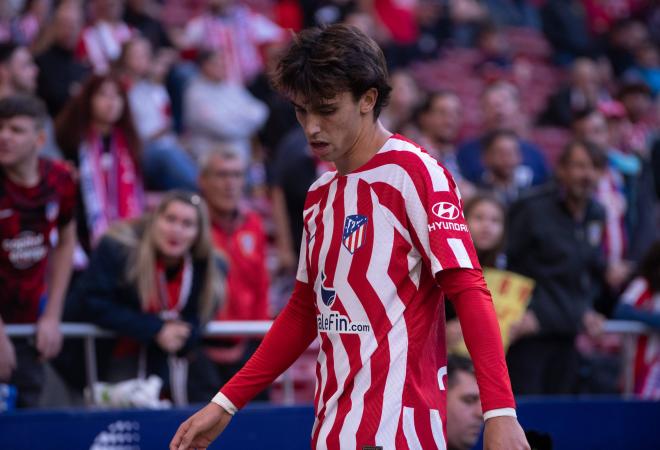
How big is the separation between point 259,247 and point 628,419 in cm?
255

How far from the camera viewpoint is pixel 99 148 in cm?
781

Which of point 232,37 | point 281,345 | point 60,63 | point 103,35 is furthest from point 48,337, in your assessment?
point 232,37

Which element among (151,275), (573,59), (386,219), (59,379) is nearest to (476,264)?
(386,219)

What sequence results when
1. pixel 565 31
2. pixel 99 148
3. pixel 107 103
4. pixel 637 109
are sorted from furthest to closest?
pixel 565 31 → pixel 637 109 → pixel 99 148 → pixel 107 103

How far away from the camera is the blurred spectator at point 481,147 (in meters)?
9.20

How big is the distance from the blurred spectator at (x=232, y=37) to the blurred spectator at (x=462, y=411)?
7.02m

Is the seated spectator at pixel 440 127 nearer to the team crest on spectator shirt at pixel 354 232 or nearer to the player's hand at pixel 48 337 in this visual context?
the player's hand at pixel 48 337

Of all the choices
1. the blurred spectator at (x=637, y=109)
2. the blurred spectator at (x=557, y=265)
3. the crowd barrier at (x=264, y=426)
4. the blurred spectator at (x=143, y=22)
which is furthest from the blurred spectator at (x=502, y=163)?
the blurred spectator at (x=143, y=22)

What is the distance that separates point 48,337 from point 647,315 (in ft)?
12.6

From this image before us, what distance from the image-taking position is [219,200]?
739cm

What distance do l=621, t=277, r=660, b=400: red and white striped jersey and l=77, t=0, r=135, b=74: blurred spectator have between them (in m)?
5.39

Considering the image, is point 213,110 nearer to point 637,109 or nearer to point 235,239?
point 235,239

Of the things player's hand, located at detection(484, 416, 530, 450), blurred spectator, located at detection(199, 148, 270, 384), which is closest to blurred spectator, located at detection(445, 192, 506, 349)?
Result: blurred spectator, located at detection(199, 148, 270, 384)

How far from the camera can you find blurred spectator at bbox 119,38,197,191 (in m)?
Answer: 8.64
